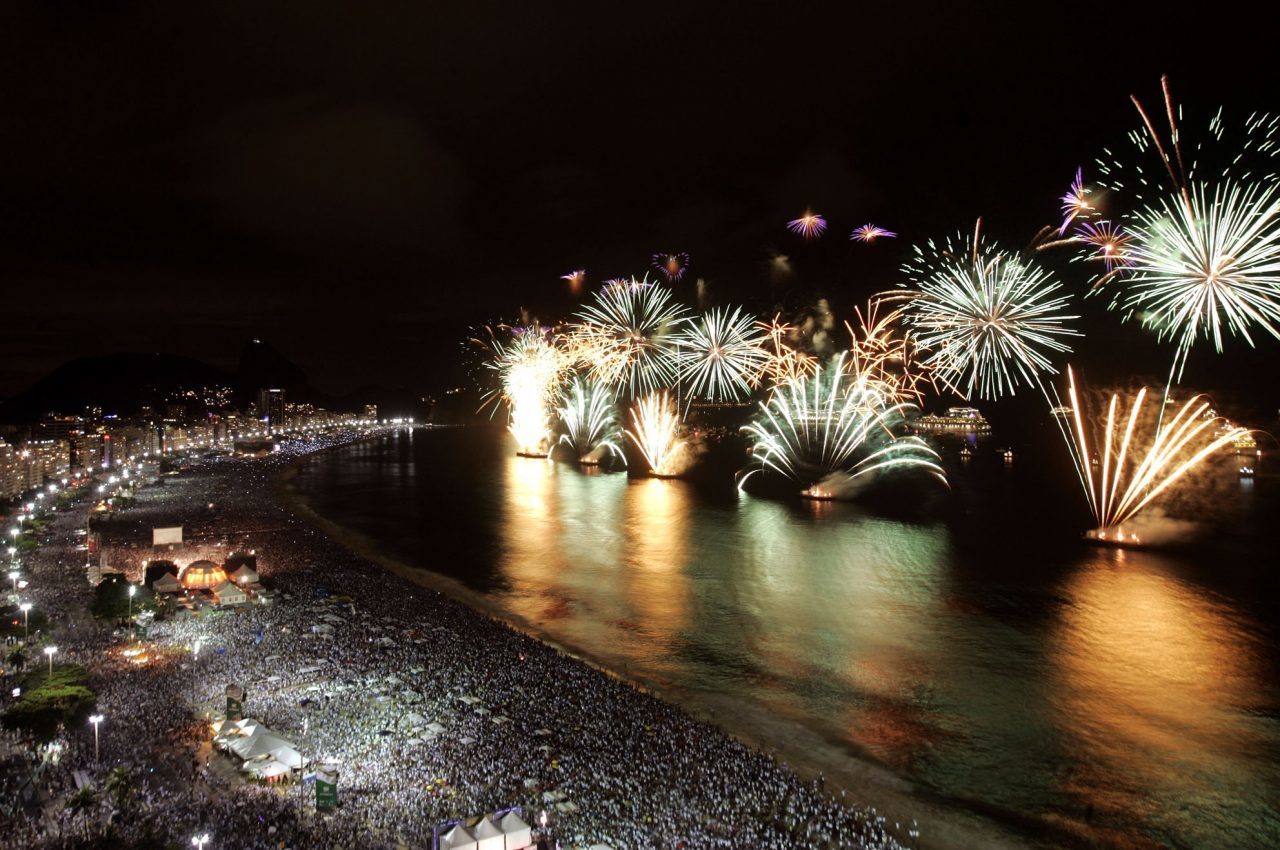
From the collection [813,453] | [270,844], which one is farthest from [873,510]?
[270,844]

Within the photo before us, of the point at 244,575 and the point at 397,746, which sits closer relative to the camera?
the point at 397,746

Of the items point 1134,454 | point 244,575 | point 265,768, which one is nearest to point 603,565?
point 244,575

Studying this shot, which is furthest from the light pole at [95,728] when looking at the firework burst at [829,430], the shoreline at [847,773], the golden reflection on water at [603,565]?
the firework burst at [829,430]

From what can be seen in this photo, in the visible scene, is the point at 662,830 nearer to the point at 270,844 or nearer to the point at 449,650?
the point at 270,844

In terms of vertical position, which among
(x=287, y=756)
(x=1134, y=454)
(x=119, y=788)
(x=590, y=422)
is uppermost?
(x=590, y=422)

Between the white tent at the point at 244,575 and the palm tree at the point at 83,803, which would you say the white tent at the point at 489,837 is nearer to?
the palm tree at the point at 83,803

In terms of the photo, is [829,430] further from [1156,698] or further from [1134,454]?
[1156,698]

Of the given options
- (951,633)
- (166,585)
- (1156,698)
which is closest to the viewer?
(1156,698)
